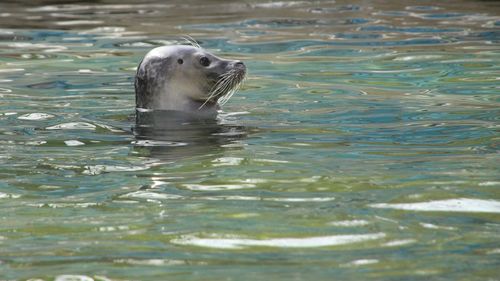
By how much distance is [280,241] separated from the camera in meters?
3.81

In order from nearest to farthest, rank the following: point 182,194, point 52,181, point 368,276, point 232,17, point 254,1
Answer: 1. point 368,276
2. point 182,194
3. point 52,181
4. point 232,17
5. point 254,1

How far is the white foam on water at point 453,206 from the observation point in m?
4.23

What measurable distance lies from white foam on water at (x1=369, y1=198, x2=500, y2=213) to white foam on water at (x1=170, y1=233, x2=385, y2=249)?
445 millimetres

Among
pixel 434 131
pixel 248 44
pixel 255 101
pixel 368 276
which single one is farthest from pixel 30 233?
pixel 248 44

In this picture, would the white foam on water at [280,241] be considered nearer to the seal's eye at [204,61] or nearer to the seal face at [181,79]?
the seal face at [181,79]

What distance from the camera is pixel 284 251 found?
3.68 meters

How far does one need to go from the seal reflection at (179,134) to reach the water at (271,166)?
0.08 ft

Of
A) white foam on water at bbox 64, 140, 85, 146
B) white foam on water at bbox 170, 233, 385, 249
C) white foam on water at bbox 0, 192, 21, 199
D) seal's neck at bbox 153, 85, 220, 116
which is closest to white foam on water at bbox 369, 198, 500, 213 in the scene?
white foam on water at bbox 170, 233, 385, 249

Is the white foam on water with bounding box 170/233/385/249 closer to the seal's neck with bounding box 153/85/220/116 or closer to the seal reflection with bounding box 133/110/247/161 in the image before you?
the seal reflection with bounding box 133/110/247/161

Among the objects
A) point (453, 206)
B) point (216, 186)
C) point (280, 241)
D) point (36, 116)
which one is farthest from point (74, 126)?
point (280, 241)

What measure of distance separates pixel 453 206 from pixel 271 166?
1186 millimetres

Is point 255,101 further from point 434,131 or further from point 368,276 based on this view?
point 368,276

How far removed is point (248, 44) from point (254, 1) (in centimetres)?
349

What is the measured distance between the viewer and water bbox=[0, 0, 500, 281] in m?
3.64
